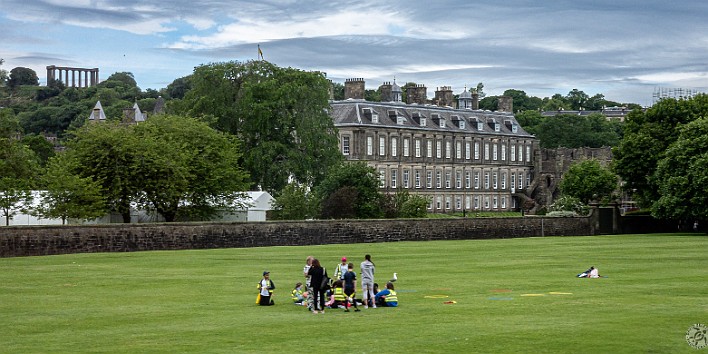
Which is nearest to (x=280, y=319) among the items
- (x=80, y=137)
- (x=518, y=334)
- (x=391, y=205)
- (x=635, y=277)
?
(x=518, y=334)

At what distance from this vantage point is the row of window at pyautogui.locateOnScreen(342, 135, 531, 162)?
12388 centimetres

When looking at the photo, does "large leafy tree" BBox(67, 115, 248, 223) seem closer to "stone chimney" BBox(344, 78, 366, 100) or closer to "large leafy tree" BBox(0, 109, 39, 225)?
"large leafy tree" BBox(0, 109, 39, 225)

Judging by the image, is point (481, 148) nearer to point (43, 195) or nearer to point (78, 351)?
point (43, 195)

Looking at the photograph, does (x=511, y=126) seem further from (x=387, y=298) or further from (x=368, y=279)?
(x=368, y=279)

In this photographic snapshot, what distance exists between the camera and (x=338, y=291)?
2892 centimetres

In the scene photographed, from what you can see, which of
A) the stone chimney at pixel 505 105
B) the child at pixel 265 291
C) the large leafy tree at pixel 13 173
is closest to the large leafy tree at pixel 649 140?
the large leafy tree at pixel 13 173

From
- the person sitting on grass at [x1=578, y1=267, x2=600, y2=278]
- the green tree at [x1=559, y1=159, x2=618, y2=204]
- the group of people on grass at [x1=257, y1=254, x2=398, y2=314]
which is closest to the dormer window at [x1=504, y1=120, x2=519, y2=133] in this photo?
the green tree at [x1=559, y1=159, x2=618, y2=204]

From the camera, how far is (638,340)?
2253 centimetres

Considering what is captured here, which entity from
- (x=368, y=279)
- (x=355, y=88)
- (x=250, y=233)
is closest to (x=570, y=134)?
(x=355, y=88)

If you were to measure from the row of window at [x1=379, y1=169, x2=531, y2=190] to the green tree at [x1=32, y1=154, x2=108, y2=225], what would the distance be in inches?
2271

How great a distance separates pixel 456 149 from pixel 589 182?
17.9m

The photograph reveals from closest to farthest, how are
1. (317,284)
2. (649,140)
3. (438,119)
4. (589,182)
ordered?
(317,284), (649,140), (589,182), (438,119)

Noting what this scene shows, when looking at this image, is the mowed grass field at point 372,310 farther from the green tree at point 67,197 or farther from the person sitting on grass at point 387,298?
the green tree at point 67,197

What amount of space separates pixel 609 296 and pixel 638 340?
8.46 metres
